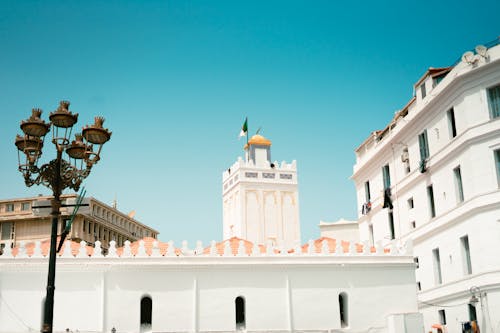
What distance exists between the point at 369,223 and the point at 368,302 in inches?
708

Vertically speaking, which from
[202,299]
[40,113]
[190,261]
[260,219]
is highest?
[260,219]

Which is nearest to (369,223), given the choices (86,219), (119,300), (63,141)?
(119,300)

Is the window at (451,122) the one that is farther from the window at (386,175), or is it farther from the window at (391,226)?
the window at (391,226)

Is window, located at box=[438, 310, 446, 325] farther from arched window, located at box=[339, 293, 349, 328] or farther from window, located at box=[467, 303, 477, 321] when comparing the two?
arched window, located at box=[339, 293, 349, 328]

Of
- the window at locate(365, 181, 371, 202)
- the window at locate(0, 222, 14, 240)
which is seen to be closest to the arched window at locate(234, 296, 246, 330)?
the window at locate(365, 181, 371, 202)

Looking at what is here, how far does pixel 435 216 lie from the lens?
121 feet

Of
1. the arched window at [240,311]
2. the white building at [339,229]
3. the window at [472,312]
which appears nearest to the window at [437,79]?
the window at [472,312]

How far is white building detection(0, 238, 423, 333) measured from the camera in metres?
27.5

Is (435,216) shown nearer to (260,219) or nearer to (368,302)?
(368,302)

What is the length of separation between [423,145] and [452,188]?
491 cm

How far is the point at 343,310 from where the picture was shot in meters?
29.5

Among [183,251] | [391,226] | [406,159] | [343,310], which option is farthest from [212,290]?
[391,226]

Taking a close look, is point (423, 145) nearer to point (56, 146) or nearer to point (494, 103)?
point (494, 103)

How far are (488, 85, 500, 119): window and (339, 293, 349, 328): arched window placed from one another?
40.3 ft
